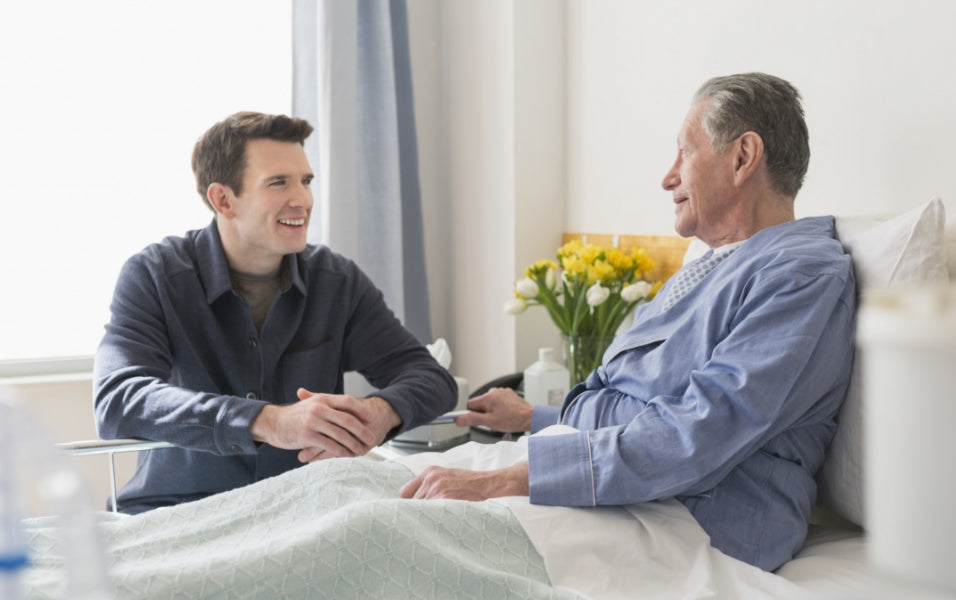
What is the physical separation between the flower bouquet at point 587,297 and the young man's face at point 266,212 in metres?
0.70

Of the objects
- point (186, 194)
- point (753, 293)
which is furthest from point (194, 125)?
point (753, 293)

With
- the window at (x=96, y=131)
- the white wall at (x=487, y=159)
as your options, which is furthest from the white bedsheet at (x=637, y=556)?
the window at (x=96, y=131)

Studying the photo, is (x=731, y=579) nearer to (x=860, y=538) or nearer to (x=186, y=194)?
(x=860, y=538)

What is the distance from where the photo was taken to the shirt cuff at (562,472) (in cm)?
127

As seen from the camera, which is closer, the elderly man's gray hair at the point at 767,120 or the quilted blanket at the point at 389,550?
the quilted blanket at the point at 389,550

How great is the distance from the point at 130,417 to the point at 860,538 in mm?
1355

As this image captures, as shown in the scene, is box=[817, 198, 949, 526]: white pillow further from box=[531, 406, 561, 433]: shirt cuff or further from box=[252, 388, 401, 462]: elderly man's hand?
box=[252, 388, 401, 462]: elderly man's hand

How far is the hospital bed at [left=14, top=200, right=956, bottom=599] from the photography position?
1027mm

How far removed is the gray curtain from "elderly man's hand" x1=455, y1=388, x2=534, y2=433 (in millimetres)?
1113

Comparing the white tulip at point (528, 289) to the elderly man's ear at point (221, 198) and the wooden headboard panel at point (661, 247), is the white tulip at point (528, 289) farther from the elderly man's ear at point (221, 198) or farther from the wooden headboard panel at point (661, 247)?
the elderly man's ear at point (221, 198)

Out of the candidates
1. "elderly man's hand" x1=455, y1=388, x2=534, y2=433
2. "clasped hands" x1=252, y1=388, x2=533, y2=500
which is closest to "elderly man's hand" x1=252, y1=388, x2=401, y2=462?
"clasped hands" x1=252, y1=388, x2=533, y2=500

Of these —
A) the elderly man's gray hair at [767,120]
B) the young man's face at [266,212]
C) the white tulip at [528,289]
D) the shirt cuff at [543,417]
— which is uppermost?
the elderly man's gray hair at [767,120]

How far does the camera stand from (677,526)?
1267mm

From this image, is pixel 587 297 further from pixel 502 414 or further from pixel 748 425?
pixel 748 425
